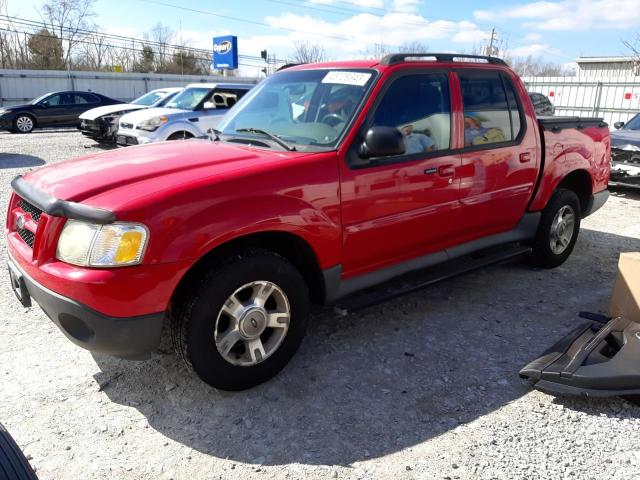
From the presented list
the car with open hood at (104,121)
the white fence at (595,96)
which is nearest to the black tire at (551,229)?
the car with open hood at (104,121)

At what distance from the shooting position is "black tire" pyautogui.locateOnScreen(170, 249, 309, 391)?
278 centimetres

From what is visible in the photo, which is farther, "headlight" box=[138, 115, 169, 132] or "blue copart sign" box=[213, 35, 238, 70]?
"blue copart sign" box=[213, 35, 238, 70]

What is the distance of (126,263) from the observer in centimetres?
253

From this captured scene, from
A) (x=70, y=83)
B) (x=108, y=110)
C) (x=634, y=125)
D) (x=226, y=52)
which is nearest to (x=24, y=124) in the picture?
(x=108, y=110)

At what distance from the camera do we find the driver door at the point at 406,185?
336cm

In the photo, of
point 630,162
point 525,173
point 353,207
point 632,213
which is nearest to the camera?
point 353,207

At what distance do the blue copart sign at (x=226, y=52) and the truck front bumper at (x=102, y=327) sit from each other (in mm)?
37452

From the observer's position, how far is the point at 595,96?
57.3ft

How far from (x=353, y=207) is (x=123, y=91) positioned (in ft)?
Answer: 96.8

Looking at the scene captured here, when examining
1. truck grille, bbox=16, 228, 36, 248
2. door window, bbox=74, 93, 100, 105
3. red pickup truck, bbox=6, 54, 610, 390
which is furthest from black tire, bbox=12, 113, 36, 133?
truck grille, bbox=16, 228, 36, 248

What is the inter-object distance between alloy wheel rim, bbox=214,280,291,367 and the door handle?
153 centimetres

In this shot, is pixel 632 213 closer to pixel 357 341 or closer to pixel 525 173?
pixel 525 173

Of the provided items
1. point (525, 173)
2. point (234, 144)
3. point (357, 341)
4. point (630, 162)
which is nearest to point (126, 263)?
point (234, 144)

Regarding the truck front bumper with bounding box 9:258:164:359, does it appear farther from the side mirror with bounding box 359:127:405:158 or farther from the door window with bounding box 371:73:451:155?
the door window with bounding box 371:73:451:155
